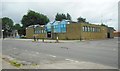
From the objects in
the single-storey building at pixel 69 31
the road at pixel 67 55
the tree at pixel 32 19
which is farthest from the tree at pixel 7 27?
the road at pixel 67 55

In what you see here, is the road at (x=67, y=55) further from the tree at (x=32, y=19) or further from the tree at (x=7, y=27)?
the tree at (x=7, y=27)

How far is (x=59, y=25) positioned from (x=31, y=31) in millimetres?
19693

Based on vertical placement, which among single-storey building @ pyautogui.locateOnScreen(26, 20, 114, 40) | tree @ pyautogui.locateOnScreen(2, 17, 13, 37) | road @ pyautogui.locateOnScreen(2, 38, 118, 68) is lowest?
road @ pyautogui.locateOnScreen(2, 38, 118, 68)

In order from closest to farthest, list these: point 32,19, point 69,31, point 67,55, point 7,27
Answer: point 67,55
point 69,31
point 32,19
point 7,27

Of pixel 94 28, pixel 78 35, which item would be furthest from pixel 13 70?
pixel 94 28

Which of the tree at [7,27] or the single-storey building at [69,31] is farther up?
the tree at [7,27]

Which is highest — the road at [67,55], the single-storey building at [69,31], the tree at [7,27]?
the tree at [7,27]

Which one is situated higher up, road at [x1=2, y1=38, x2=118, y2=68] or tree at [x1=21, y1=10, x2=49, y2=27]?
tree at [x1=21, y1=10, x2=49, y2=27]

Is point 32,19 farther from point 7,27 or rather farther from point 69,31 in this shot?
point 69,31

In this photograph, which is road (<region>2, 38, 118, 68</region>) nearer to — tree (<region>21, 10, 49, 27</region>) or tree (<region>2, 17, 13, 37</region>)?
tree (<region>21, 10, 49, 27</region>)

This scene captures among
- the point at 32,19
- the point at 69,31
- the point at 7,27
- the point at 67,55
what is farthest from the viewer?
the point at 7,27

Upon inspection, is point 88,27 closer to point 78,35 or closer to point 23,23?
point 78,35

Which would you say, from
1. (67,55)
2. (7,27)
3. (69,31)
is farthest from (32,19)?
(67,55)

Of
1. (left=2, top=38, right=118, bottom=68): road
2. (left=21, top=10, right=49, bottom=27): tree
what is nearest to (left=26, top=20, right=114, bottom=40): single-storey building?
(left=21, top=10, right=49, bottom=27): tree
